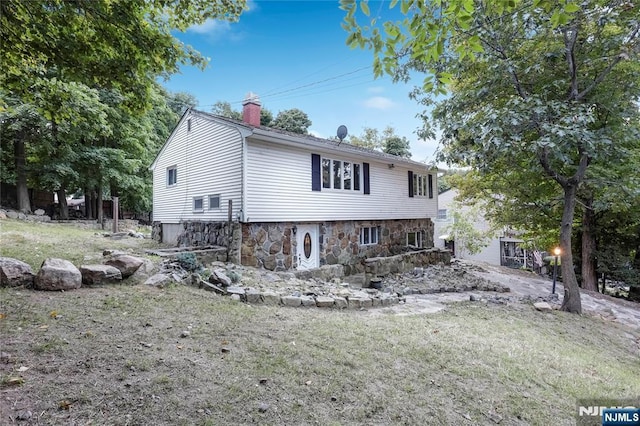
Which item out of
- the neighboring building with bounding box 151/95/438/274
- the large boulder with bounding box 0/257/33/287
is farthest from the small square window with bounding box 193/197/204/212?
the large boulder with bounding box 0/257/33/287

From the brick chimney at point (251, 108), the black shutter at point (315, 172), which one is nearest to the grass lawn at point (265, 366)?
the black shutter at point (315, 172)

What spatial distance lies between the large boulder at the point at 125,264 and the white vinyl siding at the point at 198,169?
370 centimetres

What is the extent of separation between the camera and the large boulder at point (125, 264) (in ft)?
18.6

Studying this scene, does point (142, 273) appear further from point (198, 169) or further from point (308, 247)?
point (198, 169)

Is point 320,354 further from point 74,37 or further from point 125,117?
point 125,117

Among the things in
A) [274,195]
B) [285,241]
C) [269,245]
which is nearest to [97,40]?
[274,195]

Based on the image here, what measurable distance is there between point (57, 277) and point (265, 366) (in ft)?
12.2

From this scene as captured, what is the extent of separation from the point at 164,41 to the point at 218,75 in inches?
278

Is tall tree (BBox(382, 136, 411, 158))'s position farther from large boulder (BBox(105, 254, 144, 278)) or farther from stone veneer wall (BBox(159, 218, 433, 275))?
large boulder (BBox(105, 254, 144, 278))

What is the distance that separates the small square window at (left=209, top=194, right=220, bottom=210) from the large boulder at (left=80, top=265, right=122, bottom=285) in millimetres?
4821

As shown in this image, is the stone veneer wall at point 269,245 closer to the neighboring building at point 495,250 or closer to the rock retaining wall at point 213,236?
the rock retaining wall at point 213,236

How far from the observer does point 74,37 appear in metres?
4.57

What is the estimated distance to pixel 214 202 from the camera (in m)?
10.3

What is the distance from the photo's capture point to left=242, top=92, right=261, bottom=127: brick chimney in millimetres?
11414
